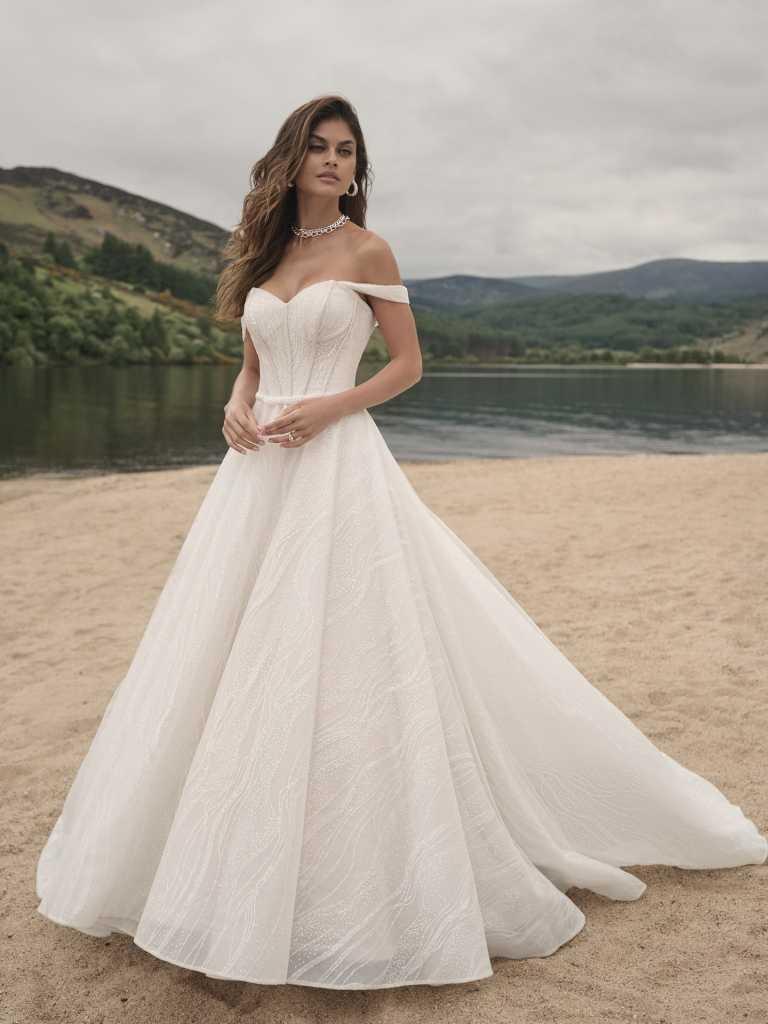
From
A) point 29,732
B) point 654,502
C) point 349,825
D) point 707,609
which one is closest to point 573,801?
point 349,825

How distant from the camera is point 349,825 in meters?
2.44

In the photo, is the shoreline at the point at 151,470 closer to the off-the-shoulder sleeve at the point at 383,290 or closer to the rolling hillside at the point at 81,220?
the off-the-shoulder sleeve at the point at 383,290

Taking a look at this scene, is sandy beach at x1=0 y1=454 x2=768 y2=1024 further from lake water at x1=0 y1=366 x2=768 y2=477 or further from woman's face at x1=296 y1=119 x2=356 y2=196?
lake water at x1=0 y1=366 x2=768 y2=477

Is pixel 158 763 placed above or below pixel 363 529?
below

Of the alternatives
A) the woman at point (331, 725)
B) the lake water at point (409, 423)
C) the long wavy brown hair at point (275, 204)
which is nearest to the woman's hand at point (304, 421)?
the woman at point (331, 725)

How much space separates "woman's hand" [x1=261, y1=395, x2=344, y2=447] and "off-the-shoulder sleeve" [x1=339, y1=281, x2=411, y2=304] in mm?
360

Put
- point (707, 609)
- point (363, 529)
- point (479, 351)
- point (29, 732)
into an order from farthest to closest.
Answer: point (479, 351) → point (707, 609) → point (29, 732) → point (363, 529)

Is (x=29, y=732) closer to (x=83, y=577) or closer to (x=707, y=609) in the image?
(x=83, y=577)

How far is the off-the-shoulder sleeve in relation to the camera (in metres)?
2.75

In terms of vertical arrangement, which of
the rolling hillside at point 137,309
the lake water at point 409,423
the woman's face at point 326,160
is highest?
the rolling hillside at point 137,309

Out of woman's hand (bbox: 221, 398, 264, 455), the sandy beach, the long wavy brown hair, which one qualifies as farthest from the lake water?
woman's hand (bbox: 221, 398, 264, 455)

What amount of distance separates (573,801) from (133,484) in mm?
14514

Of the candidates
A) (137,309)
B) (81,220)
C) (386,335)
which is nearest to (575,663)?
A: (386,335)

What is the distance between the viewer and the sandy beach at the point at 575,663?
2555 millimetres
